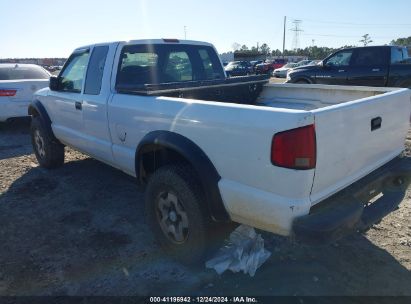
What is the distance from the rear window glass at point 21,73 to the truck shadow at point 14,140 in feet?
3.24

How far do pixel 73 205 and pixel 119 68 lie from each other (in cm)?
175

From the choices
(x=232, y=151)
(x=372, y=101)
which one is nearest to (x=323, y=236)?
(x=232, y=151)

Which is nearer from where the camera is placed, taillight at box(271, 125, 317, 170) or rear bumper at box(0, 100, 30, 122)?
taillight at box(271, 125, 317, 170)

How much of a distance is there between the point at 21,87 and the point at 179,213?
621cm

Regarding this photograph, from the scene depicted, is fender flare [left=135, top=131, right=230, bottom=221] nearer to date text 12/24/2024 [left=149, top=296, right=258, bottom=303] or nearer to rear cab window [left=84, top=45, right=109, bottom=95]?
date text 12/24/2024 [left=149, top=296, right=258, bottom=303]

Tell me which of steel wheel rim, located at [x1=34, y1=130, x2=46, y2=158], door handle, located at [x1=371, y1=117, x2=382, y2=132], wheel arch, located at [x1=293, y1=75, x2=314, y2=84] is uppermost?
door handle, located at [x1=371, y1=117, x2=382, y2=132]

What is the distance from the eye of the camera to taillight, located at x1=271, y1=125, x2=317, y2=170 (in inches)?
86.7

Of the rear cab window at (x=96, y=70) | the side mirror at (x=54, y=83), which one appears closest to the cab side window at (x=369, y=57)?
the rear cab window at (x=96, y=70)

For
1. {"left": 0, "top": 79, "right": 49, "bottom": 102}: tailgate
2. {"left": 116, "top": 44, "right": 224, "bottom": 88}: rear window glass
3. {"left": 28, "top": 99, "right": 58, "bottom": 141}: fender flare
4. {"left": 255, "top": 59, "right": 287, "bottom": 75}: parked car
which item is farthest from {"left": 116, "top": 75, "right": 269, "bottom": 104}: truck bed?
{"left": 255, "top": 59, "right": 287, "bottom": 75}: parked car

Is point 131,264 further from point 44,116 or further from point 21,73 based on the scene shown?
Result: point 21,73

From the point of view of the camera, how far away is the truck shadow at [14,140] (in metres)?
6.95

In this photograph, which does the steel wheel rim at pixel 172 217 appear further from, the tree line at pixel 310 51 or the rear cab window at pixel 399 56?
the tree line at pixel 310 51

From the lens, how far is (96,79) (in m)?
4.16

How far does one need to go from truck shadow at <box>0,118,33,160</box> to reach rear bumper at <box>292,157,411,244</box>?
236 inches
